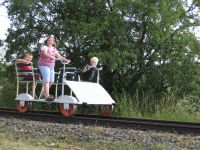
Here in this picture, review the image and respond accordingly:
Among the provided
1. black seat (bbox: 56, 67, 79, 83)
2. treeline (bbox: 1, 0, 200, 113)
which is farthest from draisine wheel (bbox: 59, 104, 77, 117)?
treeline (bbox: 1, 0, 200, 113)

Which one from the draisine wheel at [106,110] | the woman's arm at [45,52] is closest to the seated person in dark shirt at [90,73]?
the draisine wheel at [106,110]

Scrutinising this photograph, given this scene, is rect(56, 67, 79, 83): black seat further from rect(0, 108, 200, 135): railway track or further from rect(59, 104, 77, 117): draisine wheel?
rect(0, 108, 200, 135): railway track

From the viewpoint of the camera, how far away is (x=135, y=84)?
2097 centimetres

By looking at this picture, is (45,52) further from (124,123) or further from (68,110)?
(124,123)

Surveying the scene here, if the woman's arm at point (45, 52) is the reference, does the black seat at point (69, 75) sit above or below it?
below

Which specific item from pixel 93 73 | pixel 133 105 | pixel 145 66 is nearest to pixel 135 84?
pixel 145 66

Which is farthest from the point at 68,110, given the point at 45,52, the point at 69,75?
the point at 45,52

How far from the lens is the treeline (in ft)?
64.2

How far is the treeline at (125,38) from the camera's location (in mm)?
19578

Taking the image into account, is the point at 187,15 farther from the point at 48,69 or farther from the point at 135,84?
the point at 48,69

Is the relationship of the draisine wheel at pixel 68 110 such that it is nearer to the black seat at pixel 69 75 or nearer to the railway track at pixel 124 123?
the railway track at pixel 124 123

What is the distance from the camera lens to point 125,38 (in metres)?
20.2

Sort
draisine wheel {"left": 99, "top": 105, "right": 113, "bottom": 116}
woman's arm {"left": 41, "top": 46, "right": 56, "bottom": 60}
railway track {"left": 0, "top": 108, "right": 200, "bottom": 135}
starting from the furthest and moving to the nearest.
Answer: draisine wheel {"left": 99, "top": 105, "right": 113, "bottom": 116} → woman's arm {"left": 41, "top": 46, "right": 56, "bottom": 60} → railway track {"left": 0, "top": 108, "right": 200, "bottom": 135}

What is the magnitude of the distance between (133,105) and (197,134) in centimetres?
652
